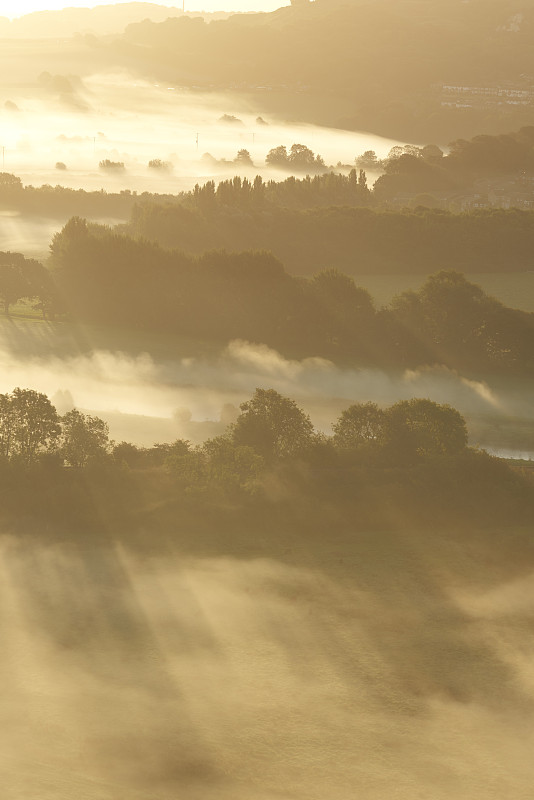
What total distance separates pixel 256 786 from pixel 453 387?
42345 millimetres

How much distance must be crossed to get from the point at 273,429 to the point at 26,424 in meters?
10.1

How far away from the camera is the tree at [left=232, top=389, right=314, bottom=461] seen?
42.8 meters

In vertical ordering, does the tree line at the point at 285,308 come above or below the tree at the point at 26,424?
above

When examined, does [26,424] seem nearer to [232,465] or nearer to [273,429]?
[232,465]

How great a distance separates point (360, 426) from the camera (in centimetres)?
4431

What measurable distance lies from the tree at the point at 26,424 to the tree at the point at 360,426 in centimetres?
1191

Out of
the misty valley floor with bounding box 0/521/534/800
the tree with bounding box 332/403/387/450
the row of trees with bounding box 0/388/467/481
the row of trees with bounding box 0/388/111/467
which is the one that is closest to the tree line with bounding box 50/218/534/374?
the tree with bounding box 332/403/387/450

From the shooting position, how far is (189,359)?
69312 mm

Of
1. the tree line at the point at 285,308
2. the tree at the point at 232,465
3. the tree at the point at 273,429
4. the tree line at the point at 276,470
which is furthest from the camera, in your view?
the tree line at the point at 285,308

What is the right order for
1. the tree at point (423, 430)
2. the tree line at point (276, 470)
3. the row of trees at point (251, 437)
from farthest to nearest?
the tree at point (423, 430) < the row of trees at point (251, 437) < the tree line at point (276, 470)

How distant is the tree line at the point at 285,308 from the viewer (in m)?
70.1

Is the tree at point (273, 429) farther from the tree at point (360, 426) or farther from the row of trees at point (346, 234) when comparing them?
the row of trees at point (346, 234)

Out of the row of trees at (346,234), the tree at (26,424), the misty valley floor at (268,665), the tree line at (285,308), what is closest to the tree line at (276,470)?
the tree at (26,424)

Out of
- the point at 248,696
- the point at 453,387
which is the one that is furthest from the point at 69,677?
the point at 453,387
